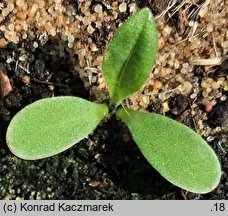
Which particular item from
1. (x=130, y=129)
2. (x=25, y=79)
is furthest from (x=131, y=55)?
(x=25, y=79)

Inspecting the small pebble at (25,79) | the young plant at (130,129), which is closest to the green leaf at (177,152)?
the young plant at (130,129)

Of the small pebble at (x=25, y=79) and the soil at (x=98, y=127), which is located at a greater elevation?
the small pebble at (x=25, y=79)

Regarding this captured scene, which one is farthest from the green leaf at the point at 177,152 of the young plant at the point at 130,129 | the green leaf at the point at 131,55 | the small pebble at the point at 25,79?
the small pebble at the point at 25,79

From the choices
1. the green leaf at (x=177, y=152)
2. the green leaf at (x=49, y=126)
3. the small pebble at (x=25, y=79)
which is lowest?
the green leaf at (x=177, y=152)

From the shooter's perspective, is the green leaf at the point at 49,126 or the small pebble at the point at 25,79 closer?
the green leaf at the point at 49,126

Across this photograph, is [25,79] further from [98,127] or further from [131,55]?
[131,55]

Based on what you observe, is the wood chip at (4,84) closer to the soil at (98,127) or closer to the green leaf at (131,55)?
the soil at (98,127)
